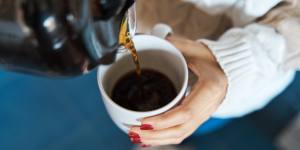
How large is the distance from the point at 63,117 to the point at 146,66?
29 centimetres

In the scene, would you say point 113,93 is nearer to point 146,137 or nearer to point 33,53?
point 146,137

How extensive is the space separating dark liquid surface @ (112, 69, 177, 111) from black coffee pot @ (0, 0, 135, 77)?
209 mm

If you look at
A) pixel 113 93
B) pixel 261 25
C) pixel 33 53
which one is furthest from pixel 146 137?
pixel 261 25

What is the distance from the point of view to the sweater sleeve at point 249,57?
42 centimetres

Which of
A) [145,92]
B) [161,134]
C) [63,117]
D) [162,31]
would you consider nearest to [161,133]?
[161,134]

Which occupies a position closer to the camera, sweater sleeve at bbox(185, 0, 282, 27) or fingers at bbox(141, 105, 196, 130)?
fingers at bbox(141, 105, 196, 130)

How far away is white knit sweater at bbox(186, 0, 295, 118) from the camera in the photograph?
42cm

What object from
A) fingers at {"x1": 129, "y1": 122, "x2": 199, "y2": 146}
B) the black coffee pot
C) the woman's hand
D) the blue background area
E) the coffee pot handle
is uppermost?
the black coffee pot

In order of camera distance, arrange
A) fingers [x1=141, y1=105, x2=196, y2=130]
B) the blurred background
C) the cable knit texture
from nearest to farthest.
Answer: fingers [x1=141, y1=105, x2=196, y2=130], the cable knit texture, the blurred background

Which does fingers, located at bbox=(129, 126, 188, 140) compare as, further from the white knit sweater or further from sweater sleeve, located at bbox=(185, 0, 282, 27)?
sweater sleeve, located at bbox=(185, 0, 282, 27)

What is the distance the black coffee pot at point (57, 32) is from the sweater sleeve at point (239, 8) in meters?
0.34

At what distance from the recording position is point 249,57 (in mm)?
423

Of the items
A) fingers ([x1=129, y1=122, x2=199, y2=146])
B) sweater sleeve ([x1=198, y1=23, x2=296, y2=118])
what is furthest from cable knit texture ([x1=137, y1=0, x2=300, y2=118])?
fingers ([x1=129, y1=122, x2=199, y2=146])

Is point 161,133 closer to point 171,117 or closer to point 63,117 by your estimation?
point 171,117
